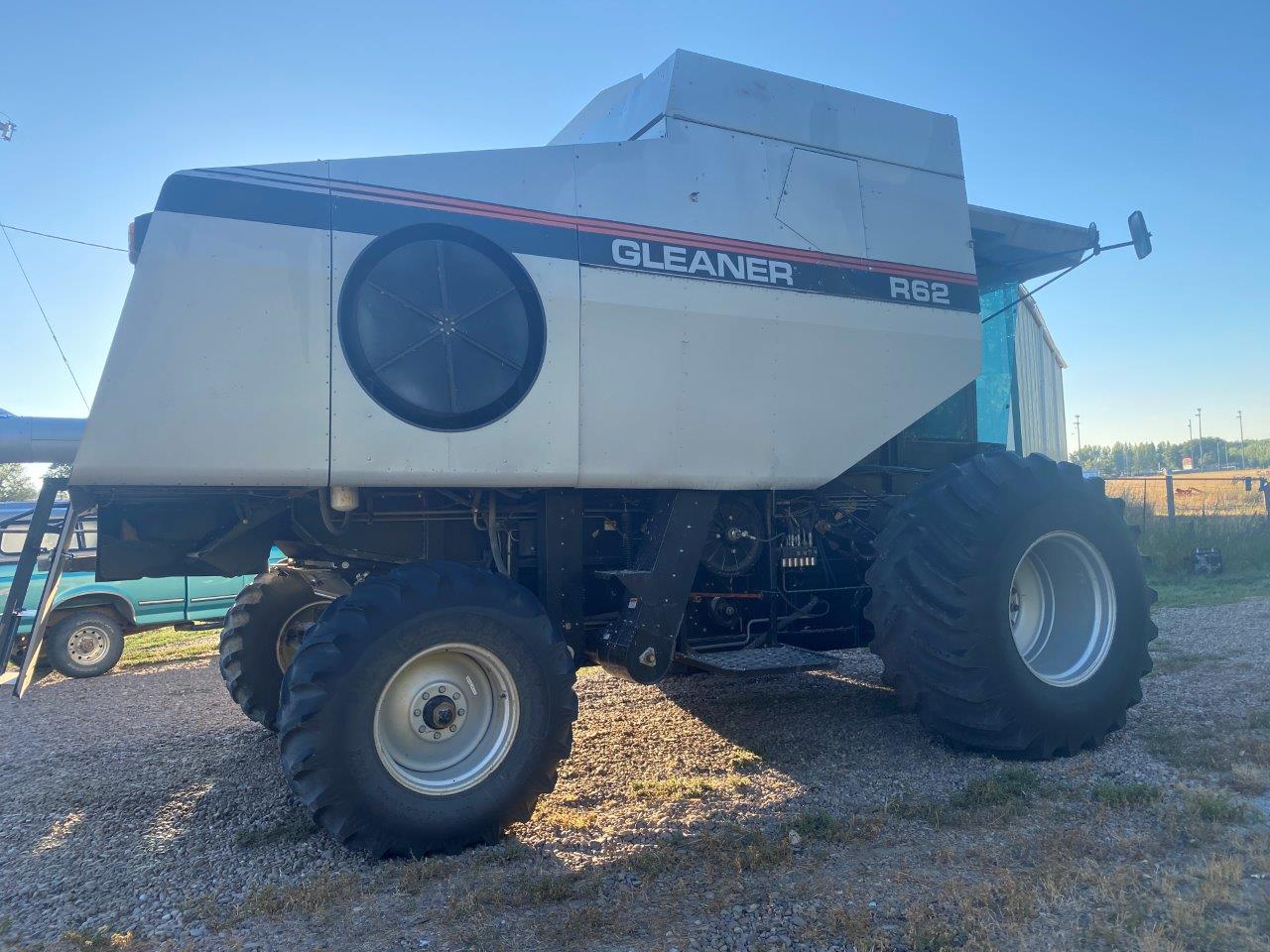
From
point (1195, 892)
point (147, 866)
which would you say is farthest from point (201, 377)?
point (1195, 892)

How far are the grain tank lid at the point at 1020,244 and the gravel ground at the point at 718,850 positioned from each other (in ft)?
11.3

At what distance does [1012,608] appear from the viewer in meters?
5.61

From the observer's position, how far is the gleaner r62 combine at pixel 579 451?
3.96 meters

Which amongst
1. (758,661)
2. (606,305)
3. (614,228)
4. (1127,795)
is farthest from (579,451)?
(1127,795)

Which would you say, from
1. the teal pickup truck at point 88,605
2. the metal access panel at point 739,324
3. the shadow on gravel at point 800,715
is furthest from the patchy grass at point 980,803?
the teal pickup truck at point 88,605

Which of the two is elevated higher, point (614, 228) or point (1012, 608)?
point (614, 228)

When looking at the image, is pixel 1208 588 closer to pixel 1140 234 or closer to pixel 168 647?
pixel 1140 234

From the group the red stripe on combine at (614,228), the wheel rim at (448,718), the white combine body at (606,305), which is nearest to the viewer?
the white combine body at (606,305)

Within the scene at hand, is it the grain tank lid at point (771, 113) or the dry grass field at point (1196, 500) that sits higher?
the grain tank lid at point (771, 113)

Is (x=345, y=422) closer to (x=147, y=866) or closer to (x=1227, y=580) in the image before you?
(x=147, y=866)

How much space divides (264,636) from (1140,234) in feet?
22.1

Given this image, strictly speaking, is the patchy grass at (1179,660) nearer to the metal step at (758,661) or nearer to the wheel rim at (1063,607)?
the wheel rim at (1063,607)

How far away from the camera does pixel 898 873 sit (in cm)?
358

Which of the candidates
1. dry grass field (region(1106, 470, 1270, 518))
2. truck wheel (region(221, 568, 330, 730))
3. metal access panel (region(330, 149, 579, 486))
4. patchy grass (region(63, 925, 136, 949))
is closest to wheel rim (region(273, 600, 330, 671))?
truck wheel (region(221, 568, 330, 730))
